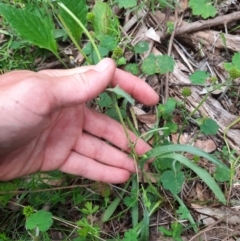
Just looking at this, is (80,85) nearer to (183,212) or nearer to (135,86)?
(135,86)

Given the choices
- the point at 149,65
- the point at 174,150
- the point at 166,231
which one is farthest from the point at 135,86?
the point at 166,231

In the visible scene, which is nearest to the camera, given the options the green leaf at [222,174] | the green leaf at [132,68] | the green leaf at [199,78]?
the green leaf at [222,174]

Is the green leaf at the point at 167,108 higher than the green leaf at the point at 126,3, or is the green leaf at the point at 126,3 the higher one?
the green leaf at the point at 126,3

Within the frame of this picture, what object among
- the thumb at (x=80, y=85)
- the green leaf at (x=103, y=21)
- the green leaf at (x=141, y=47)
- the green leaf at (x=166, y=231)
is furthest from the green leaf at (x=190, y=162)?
the green leaf at (x=103, y=21)

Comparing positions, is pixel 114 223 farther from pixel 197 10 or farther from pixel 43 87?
pixel 197 10

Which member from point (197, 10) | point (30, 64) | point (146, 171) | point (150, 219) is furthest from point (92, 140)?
point (197, 10)

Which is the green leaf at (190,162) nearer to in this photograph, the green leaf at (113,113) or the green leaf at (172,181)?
the green leaf at (172,181)
